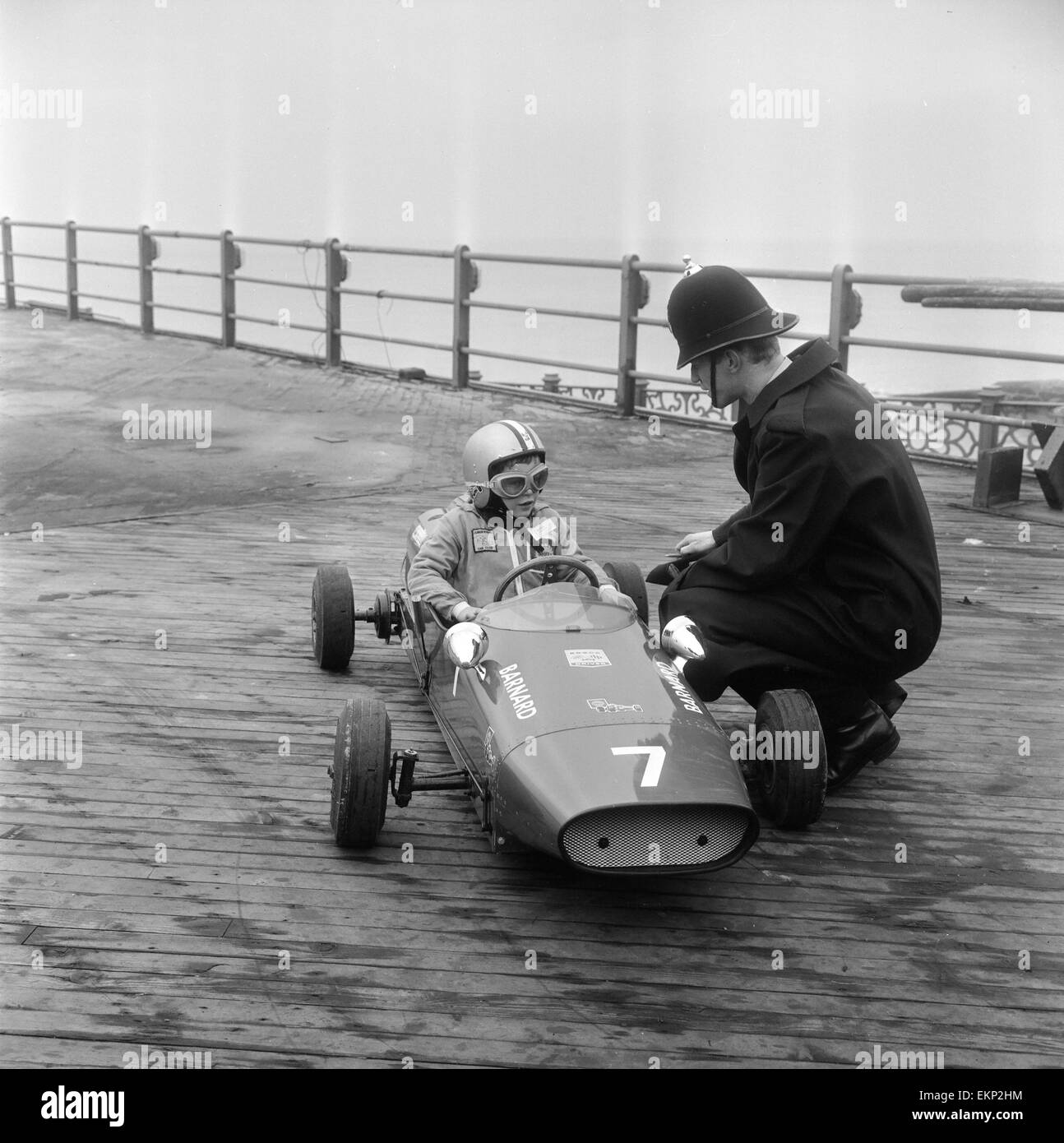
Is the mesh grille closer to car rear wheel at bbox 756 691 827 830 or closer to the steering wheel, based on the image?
car rear wheel at bbox 756 691 827 830

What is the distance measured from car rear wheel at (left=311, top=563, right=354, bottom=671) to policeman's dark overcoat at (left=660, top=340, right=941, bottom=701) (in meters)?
1.60

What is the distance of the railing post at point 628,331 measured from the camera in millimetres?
12055

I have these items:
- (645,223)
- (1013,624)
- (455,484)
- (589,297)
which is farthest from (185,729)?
(589,297)

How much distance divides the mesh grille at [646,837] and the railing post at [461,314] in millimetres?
10468

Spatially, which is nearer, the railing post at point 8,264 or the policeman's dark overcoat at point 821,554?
the policeman's dark overcoat at point 821,554

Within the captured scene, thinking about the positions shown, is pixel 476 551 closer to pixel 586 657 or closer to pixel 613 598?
pixel 613 598

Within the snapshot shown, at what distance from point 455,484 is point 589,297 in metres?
81.5

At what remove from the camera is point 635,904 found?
11.9ft

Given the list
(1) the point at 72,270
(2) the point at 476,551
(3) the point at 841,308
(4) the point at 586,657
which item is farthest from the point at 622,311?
(1) the point at 72,270

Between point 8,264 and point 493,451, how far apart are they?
19316 millimetres

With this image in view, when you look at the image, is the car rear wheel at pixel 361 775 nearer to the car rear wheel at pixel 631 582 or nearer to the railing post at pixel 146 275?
the car rear wheel at pixel 631 582

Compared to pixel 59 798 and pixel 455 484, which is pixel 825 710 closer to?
pixel 59 798

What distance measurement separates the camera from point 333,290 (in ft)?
49.0

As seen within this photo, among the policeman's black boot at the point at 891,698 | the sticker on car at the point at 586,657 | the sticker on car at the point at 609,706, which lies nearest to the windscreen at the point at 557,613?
the sticker on car at the point at 586,657
